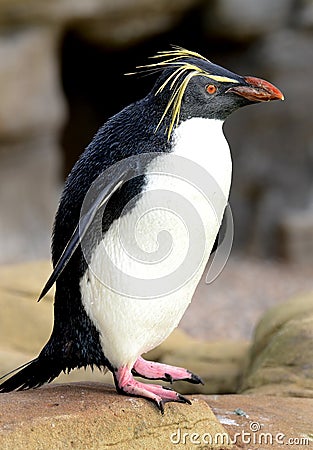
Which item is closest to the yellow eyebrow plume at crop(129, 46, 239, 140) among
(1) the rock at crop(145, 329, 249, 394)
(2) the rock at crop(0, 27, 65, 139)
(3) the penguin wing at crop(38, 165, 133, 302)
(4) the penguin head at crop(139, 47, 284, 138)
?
(4) the penguin head at crop(139, 47, 284, 138)

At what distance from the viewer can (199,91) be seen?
2.25 meters

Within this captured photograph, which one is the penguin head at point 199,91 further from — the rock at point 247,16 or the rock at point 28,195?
the rock at point 247,16

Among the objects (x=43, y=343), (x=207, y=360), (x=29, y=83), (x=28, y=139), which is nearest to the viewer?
(x=207, y=360)

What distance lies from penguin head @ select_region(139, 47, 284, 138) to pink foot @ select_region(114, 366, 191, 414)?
663 mm

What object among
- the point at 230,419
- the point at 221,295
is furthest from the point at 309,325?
the point at 221,295

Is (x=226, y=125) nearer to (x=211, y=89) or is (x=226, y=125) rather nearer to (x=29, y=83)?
(x=29, y=83)

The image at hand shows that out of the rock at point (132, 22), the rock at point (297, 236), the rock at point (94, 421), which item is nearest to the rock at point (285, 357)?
the rock at point (94, 421)

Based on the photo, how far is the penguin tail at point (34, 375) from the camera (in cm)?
241

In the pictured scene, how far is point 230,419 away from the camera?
8.00ft

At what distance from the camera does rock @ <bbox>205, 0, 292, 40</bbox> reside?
262 inches

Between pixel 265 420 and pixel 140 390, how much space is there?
0.43 metres

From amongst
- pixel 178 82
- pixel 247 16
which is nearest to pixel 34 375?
pixel 178 82

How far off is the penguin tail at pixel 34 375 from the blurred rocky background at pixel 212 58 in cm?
396

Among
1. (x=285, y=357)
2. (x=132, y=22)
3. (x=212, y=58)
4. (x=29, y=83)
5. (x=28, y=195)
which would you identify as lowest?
(x=285, y=357)
